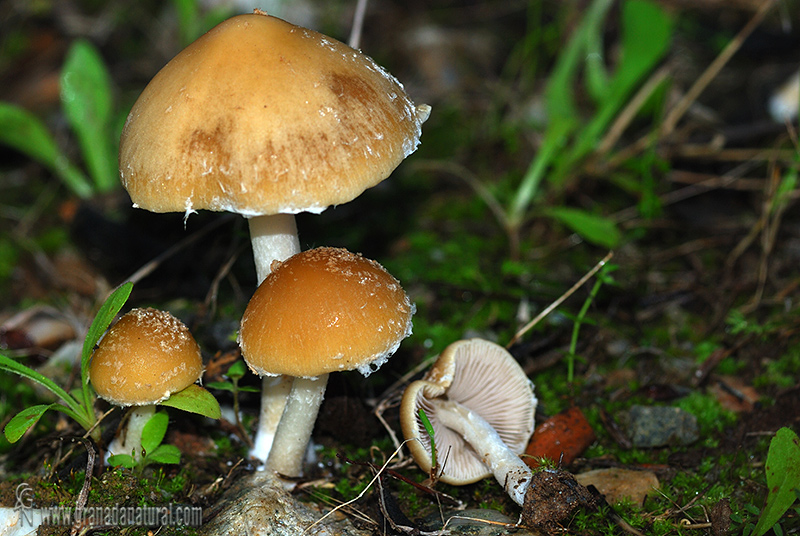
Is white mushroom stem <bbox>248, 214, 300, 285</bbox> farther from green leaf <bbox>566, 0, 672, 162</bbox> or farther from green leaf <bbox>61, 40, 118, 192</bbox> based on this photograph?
green leaf <bbox>61, 40, 118, 192</bbox>

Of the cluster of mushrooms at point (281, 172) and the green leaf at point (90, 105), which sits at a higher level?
the cluster of mushrooms at point (281, 172)

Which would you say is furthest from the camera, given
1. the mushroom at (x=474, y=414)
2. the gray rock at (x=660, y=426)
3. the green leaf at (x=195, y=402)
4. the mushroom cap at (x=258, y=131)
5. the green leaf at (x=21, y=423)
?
the gray rock at (x=660, y=426)

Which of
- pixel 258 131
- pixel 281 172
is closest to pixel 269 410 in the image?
pixel 281 172

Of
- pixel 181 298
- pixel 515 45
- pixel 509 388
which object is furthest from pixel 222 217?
pixel 515 45

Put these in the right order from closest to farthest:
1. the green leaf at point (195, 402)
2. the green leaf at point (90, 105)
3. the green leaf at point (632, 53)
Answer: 1. the green leaf at point (195, 402)
2. the green leaf at point (632, 53)
3. the green leaf at point (90, 105)

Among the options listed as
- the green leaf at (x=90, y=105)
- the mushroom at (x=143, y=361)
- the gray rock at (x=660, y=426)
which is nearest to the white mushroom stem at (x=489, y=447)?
the gray rock at (x=660, y=426)

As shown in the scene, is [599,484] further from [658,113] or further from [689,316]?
[658,113]

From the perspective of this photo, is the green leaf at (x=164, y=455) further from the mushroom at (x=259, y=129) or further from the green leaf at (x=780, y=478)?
the green leaf at (x=780, y=478)

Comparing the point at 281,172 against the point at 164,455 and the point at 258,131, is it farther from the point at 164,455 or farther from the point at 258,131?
the point at 164,455
